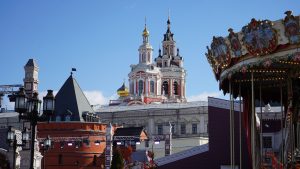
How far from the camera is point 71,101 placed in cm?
5747

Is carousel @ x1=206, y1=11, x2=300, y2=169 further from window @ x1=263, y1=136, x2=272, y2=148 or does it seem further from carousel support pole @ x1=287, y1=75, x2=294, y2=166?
window @ x1=263, y1=136, x2=272, y2=148

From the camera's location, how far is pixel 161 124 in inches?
2847

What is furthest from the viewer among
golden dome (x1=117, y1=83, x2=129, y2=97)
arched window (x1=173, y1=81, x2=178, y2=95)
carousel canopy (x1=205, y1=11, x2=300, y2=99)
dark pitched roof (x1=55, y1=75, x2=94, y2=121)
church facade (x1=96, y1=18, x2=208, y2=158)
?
golden dome (x1=117, y1=83, x2=129, y2=97)

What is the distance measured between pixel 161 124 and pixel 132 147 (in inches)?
724

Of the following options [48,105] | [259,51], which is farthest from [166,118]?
[259,51]

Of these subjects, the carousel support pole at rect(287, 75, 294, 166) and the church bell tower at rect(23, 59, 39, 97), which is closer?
the carousel support pole at rect(287, 75, 294, 166)

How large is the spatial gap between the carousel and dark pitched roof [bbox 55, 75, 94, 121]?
3803cm

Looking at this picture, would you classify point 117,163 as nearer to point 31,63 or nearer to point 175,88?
point 31,63

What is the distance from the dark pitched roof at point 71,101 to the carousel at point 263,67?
125 feet

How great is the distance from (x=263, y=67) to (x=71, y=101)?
44.1m

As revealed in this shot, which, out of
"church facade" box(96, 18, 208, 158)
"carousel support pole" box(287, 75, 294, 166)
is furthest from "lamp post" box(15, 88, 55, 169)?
"church facade" box(96, 18, 208, 158)

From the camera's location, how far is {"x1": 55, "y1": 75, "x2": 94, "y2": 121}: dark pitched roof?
55.8 meters

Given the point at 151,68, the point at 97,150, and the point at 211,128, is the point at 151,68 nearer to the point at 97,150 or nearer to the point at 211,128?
the point at 97,150

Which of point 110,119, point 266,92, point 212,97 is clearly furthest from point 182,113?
point 266,92
